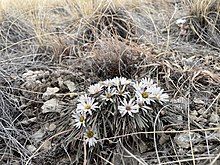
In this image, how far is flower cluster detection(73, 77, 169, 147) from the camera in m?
1.58

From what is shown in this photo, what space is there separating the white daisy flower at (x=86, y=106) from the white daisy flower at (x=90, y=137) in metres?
0.07

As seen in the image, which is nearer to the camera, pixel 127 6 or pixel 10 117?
pixel 10 117

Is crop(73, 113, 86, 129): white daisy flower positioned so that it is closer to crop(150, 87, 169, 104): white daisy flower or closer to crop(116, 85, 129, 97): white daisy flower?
crop(116, 85, 129, 97): white daisy flower

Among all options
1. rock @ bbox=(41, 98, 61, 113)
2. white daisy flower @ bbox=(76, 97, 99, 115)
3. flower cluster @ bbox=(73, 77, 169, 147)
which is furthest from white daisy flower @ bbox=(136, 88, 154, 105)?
rock @ bbox=(41, 98, 61, 113)

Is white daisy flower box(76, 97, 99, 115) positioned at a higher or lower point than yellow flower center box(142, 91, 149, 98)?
lower

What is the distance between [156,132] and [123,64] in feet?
1.65

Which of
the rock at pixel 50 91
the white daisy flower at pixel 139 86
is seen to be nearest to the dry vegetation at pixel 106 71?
the rock at pixel 50 91

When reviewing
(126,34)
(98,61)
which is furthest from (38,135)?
(126,34)

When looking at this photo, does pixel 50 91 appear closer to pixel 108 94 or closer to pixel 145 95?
pixel 108 94

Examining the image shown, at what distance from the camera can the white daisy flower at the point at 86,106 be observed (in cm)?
159

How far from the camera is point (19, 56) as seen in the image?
230 centimetres

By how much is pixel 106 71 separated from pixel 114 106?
40cm

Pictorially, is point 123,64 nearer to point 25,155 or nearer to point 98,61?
point 98,61

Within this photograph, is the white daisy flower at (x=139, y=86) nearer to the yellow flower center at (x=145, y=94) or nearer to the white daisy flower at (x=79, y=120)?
the yellow flower center at (x=145, y=94)
